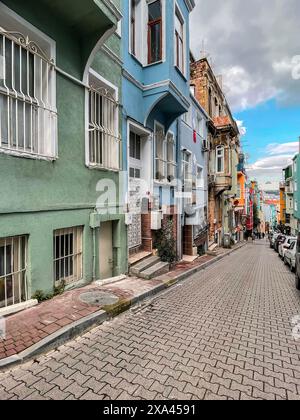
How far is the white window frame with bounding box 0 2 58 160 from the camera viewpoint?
452cm

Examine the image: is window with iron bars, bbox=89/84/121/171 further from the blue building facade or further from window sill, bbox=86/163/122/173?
the blue building facade

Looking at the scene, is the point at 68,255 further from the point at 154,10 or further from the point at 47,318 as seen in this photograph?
the point at 154,10

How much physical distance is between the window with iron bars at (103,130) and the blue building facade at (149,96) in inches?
19.1

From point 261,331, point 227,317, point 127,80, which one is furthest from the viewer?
point 127,80

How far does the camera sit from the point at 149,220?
9.52 meters

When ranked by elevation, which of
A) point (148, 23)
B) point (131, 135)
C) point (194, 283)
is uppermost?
point (148, 23)

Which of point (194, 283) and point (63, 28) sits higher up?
point (63, 28)

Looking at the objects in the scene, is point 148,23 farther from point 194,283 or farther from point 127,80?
point 194,283

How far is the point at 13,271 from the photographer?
15.4 feet

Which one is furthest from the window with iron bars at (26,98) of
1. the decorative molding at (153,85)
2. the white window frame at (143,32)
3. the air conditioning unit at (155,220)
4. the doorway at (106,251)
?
the air conditioning unit at (155,220)

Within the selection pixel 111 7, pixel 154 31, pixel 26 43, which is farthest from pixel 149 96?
pixel 26 43

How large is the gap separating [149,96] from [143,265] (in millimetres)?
5919
